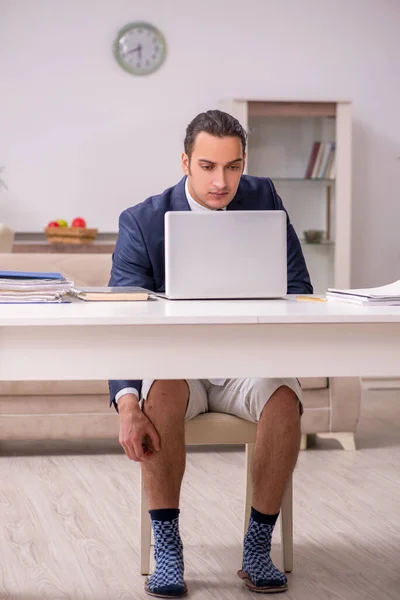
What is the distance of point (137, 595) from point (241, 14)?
14.4 ft

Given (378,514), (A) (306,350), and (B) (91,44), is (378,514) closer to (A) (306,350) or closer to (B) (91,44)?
(A) (306,350)

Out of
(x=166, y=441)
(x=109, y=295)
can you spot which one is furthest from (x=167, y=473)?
(x=109, y=295)

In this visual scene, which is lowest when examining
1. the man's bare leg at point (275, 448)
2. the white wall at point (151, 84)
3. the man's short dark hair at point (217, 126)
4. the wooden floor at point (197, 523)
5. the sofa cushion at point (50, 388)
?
the wooden floor at point (197, 523)

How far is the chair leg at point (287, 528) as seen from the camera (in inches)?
78.4

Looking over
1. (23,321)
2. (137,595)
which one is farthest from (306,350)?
(137,595)

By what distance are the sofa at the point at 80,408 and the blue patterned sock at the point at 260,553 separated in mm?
1374

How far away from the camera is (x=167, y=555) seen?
185 centimetres

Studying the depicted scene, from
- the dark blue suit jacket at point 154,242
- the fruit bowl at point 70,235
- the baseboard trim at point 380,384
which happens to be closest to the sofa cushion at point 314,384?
the dark blue suit jacket at point 154,242

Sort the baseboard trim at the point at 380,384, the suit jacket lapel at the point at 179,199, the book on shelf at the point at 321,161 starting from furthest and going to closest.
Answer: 1. the book on shelf at the point at 321,161
2. the baseboard trim at the point at 380,384
3. the suit jacket lapel at the point at 179,199

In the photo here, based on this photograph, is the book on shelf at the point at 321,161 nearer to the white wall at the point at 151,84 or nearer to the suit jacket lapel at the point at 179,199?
the white wall at the point at 151,84

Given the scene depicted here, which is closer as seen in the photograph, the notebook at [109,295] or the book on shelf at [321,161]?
the notebook at [109,295]

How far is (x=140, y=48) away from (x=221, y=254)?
13.5 ft

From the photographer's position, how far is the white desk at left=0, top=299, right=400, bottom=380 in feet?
4.17

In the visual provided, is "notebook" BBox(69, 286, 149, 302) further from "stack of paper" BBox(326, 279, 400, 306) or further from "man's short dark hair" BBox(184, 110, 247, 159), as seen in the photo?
"man's short dark hair" BBox(184, 110, 247, 159)
